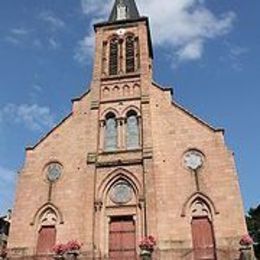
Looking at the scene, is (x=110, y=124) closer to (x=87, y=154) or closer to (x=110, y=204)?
(x=87, y=154)

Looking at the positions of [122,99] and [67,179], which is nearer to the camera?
[67,179]

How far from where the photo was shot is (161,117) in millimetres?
27547

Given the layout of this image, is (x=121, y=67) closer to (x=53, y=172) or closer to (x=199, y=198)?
(x=53, y=172)

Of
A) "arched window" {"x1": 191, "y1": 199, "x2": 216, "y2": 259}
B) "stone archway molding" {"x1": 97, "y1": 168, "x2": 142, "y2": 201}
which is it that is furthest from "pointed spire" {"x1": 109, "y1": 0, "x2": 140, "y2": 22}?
"arched window" {"x1": 191, "y1": 199, "x2": 216, "y2": 259}

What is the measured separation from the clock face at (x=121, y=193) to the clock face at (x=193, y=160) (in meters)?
3.75

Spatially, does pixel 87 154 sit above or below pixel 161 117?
below

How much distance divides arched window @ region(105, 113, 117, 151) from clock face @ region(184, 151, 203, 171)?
15.1 ft

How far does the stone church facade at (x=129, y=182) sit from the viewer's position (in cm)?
2336

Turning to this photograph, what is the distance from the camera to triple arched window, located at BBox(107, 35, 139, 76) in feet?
99.6

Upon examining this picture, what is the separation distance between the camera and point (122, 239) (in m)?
24.1

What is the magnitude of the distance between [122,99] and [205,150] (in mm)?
6669

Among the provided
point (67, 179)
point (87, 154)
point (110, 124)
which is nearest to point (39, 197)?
point (67, 179)

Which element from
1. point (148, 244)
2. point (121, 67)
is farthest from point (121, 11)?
point (148, 244)

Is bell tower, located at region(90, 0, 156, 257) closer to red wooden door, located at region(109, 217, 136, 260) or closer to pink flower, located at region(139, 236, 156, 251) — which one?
red wooden door, located at region(109, 217, 136, 260)
